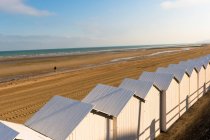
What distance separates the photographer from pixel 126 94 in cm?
1154

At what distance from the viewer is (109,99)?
37.2 ft

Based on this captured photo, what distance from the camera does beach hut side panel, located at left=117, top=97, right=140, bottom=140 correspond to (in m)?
11.1

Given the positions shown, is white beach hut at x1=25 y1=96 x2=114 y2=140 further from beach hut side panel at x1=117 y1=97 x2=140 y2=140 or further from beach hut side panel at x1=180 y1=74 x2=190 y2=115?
beach hut side panel at x1=180 y1=74 x2=190 y2=115

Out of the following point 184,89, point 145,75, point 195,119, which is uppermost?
point 145,75

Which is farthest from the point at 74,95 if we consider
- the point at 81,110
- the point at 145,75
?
the point at 81,110

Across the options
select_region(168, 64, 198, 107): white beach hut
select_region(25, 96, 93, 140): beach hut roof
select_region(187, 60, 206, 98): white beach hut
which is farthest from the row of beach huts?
select_region(187, 60, 206, 98): white beach hut

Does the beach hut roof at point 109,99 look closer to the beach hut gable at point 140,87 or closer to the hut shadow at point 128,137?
the beach hut gable at point 140,87

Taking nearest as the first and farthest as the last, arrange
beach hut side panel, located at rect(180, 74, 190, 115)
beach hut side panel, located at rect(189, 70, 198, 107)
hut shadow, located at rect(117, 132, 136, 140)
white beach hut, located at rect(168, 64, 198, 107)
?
hut shadow, located at rect(117, 132, 136, 140) < beach hut side panel, located at rect(180, 74, 190, 115) < white beach hut, located at rect(168, 64, 198, 107) < beach hut side panel, located at rect(189, 70, 198, 107)

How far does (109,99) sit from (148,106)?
2867 mm

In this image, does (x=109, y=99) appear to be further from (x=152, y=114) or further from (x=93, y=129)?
(x=152, y=114)

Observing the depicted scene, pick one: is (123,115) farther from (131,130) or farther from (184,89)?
(184,89)

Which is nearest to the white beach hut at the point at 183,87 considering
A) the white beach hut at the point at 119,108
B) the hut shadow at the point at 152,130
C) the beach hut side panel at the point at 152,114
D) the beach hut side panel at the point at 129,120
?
the beach hut side panel at the point at 152,114

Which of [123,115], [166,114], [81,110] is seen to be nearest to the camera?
[81,110]

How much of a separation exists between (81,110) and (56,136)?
4.05 ft
